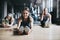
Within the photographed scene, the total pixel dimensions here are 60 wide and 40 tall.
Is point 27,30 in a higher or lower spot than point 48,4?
lower

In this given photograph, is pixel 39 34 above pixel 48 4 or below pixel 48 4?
below

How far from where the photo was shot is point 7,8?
4.93ft

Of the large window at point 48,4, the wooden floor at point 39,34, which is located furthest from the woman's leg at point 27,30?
the large window at point 48,4

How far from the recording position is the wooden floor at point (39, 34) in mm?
Answer: 1471

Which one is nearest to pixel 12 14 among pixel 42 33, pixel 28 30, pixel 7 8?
pixel 7 8

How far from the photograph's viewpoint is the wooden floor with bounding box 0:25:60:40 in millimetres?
1471

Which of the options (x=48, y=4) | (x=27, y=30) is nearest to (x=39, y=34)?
(x=27, y=30)

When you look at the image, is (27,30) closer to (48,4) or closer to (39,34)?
(39,34)

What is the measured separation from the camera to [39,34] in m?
1.48

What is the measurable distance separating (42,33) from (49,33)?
62mm

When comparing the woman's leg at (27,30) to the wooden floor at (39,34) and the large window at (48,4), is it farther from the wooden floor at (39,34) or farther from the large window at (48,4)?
the large window at (48,4)

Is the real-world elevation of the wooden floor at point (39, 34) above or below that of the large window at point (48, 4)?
below

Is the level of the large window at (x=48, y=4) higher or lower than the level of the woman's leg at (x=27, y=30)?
higher

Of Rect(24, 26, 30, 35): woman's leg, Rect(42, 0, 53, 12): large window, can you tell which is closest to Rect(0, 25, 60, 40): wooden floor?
Rect(24, 26, 30, 35): woman's leg
